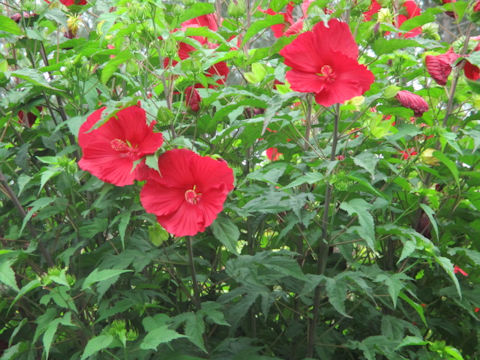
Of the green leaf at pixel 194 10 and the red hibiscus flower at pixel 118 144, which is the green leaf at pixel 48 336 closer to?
the red hibiscus flower at pixel 118 144

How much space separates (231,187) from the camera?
1.31m

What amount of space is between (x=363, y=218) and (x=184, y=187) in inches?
17.7

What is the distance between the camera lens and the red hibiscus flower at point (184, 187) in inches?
50.8

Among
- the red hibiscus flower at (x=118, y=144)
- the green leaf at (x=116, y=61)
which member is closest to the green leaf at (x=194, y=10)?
the green leaf at (x=116, y=61)

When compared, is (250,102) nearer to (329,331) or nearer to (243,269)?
(243,269)

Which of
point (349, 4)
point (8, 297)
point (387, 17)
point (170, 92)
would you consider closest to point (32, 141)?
point (8, 297)

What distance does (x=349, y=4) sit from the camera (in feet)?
4.81

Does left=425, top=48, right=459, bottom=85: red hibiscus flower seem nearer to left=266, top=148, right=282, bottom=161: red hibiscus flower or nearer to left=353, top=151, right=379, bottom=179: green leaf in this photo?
left=353, top=151, right=379, bottom=179: green leaf

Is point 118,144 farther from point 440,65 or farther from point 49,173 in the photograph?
point 440,65

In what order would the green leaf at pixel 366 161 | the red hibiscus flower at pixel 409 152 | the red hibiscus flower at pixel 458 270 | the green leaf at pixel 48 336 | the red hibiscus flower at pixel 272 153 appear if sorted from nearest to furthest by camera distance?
1. the green leaf at pixel 48 336
2. the green leaf at pixel 366 161
3. the red hibiscus flower at pixel 409 152
4. the red hibiscus flower at pixel 458 270
5. the red hibiscus flower at pixel 272 153

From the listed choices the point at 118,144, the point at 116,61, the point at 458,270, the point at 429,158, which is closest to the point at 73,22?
the point at 116,61

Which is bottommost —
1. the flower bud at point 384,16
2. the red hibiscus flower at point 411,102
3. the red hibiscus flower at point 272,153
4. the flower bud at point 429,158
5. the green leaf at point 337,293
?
the red hibiscus flower at point 272,153

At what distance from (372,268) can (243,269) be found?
38 cm

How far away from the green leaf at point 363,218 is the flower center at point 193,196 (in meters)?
0.36
